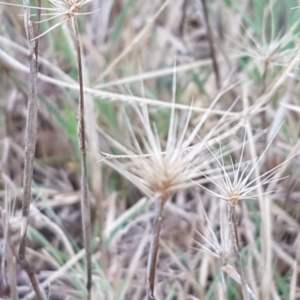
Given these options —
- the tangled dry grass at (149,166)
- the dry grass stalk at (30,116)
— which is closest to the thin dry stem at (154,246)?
the tangled dry grass at (149,166)

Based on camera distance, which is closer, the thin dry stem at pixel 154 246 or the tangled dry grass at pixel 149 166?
the thin dry stem at pixel 154 246

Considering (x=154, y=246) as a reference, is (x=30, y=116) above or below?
above

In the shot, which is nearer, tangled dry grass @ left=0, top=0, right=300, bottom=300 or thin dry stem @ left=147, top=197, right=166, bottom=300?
thin dry stem @ left=147, top=197, right=166, bottom=300

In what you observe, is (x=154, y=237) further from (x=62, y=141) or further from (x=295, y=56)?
(x=62, y=141)

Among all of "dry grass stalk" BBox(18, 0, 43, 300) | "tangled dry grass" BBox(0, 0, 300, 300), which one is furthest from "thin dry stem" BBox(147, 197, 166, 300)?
"dry grass stalk" BBox(18, 0, 43, 300)

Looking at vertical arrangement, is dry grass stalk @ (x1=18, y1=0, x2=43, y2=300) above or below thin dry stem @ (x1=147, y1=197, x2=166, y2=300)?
above

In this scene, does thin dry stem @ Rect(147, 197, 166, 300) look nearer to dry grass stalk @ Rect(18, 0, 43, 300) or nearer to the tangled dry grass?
the tangled dry grass

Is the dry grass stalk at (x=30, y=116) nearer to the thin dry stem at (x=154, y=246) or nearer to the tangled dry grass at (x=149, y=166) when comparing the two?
the tangled dry grass at (x=149, y=166)

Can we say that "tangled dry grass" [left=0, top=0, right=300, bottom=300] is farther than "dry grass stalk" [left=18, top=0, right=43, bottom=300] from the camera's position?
Yes

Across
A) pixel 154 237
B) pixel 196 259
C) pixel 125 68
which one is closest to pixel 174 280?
pixel 196 259
